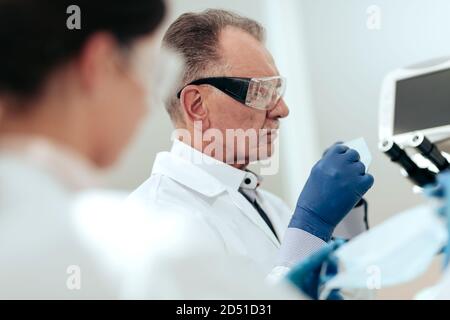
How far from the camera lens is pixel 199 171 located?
4.79 feet

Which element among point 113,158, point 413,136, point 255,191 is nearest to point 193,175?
point 255,191

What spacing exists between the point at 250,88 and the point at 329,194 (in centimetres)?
35

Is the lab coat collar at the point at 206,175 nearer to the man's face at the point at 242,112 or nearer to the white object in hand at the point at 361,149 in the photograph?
the man's face at the point at 242,112

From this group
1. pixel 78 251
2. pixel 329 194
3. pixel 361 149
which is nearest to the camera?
pixel 78 251

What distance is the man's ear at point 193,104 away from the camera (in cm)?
152

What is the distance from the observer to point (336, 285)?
797 millimetres

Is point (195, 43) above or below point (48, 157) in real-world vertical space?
above

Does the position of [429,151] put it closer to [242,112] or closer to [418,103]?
[418,103]

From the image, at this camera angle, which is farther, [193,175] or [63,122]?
[193,175]

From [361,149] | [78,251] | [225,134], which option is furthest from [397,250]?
[225,134]

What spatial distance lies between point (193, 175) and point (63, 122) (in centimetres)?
71

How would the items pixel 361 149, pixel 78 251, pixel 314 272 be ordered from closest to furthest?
pixel 78 251
pixel 314 272
pixel 361 149

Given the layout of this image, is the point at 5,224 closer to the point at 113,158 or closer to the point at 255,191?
the point at 113,158

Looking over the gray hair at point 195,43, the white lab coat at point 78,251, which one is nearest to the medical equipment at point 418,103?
the gray hair at point 195,43
